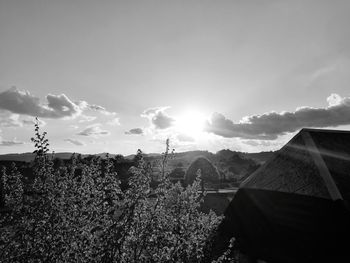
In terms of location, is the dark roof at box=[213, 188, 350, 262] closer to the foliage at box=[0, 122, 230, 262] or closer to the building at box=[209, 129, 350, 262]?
the building at box=[209, 129, 350, 262]

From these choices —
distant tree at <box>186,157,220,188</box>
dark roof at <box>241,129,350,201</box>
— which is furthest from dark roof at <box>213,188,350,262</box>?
distant tree at <box>186,157,220,188</box>

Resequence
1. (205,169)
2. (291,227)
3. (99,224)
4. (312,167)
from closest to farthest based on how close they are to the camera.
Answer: (291,227), (312,167), (99,224), (205,169)

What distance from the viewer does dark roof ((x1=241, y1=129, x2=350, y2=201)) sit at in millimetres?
4043

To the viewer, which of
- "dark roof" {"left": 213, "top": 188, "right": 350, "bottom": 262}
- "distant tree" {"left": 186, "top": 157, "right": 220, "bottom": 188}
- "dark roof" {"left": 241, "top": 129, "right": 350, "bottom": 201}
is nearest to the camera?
"dark roof" {"left": 213, "top": 188, "right": 350, "bottom": 262}

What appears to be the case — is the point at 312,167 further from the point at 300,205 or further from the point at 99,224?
the point at 99,224

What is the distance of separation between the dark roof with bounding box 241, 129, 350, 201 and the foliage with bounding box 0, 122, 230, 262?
4.58 feet

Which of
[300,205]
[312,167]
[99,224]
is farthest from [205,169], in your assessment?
[300,205]

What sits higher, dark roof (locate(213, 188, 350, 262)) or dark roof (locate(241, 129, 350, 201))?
dark roof (locate(241, 129, 350, 201))

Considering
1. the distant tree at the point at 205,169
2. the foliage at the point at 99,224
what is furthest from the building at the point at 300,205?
the distant tree at the point at 205,169

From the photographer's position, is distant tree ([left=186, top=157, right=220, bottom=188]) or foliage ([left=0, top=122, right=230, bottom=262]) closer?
foliage ([left=0, top=122, right=230, bottom=262])

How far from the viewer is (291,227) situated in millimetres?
4059

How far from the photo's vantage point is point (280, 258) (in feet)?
13.3

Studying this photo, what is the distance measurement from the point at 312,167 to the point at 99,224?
3547 millimetres

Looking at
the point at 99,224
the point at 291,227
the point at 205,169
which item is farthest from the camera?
the point at 205,169
